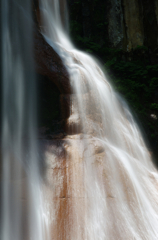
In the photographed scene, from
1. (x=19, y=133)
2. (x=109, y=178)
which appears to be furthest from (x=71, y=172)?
(x=19, y=133)

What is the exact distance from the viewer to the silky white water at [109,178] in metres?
2.99

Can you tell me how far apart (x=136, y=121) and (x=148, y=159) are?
5.65 feet

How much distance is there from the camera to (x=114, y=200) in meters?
3.20

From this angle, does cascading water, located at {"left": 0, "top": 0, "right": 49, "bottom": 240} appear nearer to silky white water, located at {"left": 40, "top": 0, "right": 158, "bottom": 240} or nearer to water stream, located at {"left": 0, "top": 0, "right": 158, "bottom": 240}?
water stream, located at {"left": 0, "top": 0, "right": 158, "bottom": 240}

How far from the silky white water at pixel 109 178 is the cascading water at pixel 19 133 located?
2.63 feet

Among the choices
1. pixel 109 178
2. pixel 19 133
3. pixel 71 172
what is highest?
pixel 19 133

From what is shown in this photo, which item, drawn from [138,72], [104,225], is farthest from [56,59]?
[138,72]

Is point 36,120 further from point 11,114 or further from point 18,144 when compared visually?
point 18,144

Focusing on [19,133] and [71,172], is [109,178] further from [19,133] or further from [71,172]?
[19,133]

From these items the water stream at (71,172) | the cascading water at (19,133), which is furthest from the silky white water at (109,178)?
the cascading water at (19,133)

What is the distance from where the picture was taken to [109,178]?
11.1ft

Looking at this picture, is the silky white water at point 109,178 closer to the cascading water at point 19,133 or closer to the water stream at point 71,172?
the water stream at point 71,172

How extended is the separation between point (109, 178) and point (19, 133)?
2.10 meters

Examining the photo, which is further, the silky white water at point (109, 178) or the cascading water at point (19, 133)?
the cascading water at point (19, 133)
